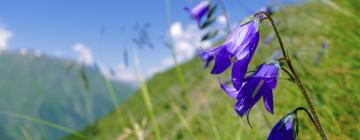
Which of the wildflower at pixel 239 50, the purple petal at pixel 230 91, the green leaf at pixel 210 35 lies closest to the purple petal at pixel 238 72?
the wildflower at pixel 239 50

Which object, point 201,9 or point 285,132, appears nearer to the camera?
point 285,132

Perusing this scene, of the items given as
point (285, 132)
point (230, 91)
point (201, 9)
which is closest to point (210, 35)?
point (201, 9)

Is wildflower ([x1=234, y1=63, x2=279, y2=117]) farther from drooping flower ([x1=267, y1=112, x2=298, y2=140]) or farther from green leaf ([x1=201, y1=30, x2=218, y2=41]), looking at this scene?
green leaf ([x1=201, y1=30, x2=218, y2=41])

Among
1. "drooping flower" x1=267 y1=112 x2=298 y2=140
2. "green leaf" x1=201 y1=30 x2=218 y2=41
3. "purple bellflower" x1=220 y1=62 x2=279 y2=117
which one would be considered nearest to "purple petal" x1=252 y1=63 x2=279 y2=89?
"purple bellflower" x1=220 y1=62 x2=279 y2=117

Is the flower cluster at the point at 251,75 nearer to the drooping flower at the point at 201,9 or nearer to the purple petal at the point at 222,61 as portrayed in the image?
the purple petal at the point at 222,61

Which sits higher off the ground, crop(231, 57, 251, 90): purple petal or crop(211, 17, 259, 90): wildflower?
crop(211, 17, 259, 90): wildflower

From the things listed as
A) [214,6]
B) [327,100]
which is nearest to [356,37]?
[327,100]

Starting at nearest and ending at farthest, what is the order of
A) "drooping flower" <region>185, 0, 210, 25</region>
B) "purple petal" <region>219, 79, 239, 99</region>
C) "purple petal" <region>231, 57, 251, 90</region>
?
"purple petal" <region>231, 57, 251, 90</region>, "purple petal" <region>219, 79, 239, 99</region>, "drooping flower" <region>185, 0, 210, 25</region>

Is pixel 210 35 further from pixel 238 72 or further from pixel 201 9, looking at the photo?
pixel 238 72
